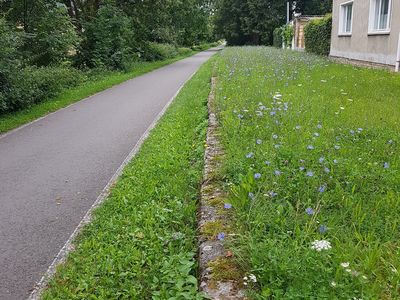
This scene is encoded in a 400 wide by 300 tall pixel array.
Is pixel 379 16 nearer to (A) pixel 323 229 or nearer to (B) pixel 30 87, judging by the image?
(B) pixel 30 87

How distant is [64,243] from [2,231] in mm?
773

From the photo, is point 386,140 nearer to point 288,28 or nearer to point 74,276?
point 74,276

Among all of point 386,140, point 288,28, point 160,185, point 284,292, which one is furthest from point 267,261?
point 288,28

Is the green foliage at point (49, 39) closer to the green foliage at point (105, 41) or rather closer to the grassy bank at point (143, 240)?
the green foliage at point (105, 41)

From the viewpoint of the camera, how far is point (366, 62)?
1653cm

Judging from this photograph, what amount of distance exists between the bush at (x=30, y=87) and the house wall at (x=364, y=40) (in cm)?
1142

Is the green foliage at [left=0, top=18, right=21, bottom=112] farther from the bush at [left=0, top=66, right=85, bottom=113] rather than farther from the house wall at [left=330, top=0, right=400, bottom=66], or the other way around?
the house wall at [left=330, top=0, right=400, bottom=66]

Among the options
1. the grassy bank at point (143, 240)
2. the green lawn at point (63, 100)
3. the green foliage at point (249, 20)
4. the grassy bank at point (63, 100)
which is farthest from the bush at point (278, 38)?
the grassy bank at point (143, 240)

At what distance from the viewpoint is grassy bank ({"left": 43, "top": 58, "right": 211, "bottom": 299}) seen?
2938mm

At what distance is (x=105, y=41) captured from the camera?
20.2m

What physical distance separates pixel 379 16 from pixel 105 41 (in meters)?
12.7

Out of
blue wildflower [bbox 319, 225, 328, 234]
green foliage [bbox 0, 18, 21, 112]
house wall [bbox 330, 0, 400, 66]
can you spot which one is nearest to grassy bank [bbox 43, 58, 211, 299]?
blue wildflower [bbox 319, 225, 328, 234]

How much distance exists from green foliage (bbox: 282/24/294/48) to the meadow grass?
3436cm

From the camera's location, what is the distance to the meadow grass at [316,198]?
8.03 feet
